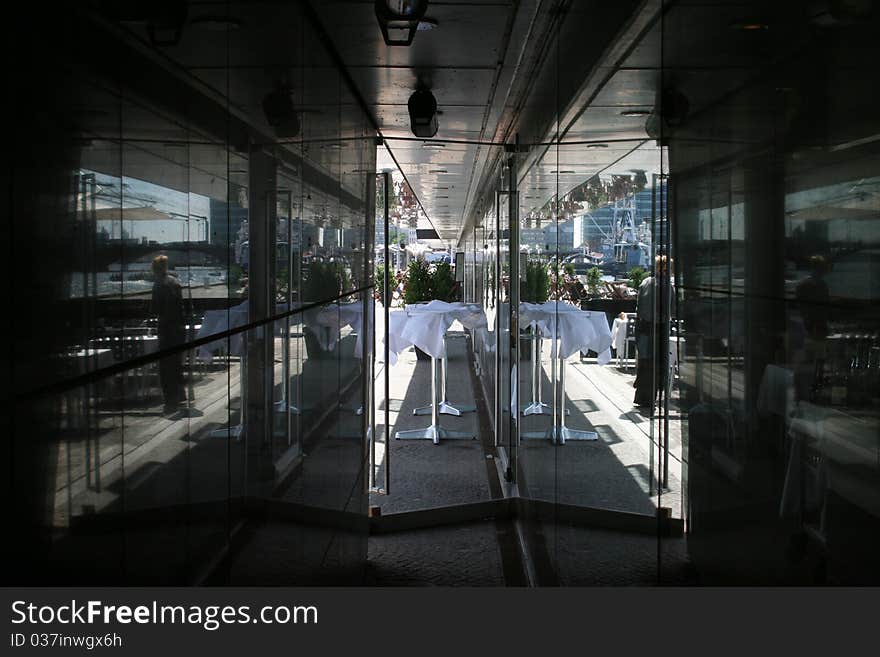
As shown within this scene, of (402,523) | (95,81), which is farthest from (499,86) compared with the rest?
(95,81)

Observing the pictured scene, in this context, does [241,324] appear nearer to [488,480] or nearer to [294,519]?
[294,519]

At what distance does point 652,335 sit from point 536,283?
10.4 ft

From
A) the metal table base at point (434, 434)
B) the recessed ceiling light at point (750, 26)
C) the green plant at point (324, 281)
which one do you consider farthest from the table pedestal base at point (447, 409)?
the recessed ceiling light at point (750, 26)

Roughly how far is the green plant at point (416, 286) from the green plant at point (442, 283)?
0.23 ft

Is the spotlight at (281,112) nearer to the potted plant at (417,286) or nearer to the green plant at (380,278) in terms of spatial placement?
the green plant at (380,278)

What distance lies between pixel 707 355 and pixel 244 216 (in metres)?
1.16

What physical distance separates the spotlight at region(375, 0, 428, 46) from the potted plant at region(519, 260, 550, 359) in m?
1.49

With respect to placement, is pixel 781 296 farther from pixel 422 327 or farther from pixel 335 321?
pixel 422 327

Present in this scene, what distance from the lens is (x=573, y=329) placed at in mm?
3684

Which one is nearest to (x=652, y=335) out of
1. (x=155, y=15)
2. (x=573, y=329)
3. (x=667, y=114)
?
(x=667, y=114)

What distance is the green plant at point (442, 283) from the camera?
12.5 metres

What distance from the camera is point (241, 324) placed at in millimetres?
2281

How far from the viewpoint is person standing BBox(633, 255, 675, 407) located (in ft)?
6.92

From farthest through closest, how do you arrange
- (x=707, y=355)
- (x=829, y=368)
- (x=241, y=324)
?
1. (x=241, y=324)
2. (x=707, y=355)
3. (x=829, y=368)
